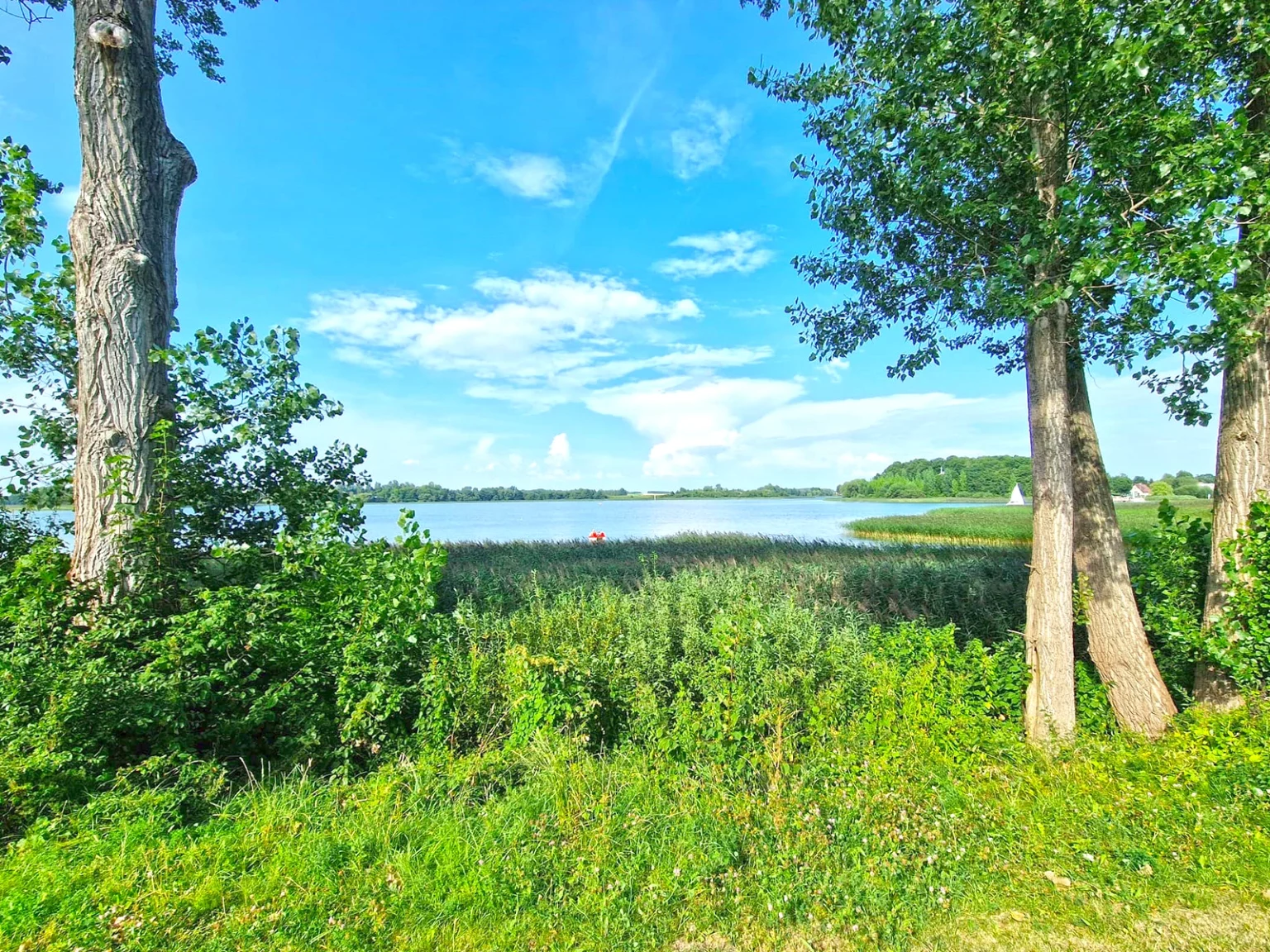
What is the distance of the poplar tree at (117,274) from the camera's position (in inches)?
177

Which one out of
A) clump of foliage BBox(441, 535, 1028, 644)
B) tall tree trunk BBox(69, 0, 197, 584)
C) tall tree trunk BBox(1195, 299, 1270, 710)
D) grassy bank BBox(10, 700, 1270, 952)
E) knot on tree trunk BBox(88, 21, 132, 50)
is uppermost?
knot on tree trunk BBox(88, 21, 132, 50)

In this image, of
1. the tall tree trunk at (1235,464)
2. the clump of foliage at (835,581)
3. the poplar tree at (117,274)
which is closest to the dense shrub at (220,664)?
the poplar tree at (117,274)

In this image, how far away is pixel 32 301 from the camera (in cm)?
523

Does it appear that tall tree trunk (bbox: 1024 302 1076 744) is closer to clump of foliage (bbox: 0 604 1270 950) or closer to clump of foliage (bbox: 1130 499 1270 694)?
clump of foliage (bbox: 0 604 1270 950)

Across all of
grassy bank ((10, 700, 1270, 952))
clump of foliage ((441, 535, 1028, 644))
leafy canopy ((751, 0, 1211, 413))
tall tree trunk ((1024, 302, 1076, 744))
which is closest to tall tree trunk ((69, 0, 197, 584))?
grassy bank ((10, 700, 1270, 952))

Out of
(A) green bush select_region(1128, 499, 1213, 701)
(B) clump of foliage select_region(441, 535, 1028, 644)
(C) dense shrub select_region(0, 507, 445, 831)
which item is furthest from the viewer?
(B) clump of foliage select_region(441, 535, 1028, 644)

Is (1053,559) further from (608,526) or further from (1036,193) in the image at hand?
(608,526)

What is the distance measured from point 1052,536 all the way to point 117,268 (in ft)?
27.1

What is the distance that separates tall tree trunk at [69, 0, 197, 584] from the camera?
14.8ft

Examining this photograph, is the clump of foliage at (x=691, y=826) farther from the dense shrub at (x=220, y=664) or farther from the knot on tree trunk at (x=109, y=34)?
the knot on tree trunk at (x=109, y=34)

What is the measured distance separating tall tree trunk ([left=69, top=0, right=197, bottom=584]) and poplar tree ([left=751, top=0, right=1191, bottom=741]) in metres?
5.70

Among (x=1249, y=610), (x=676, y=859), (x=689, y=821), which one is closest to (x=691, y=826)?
(x=689, y=821)

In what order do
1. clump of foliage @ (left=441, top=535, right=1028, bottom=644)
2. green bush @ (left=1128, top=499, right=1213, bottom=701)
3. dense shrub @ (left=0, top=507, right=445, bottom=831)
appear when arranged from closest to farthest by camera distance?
dense shrub @ (left=0, top=507, right=445, bottom=831) → green bush @ (left=1128, top=499, right=1213, bottom=701) → clump of foliage @ (left=441, top=535, right=1028, bottom=644)

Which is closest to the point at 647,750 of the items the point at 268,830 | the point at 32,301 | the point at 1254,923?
the point at 268,830
